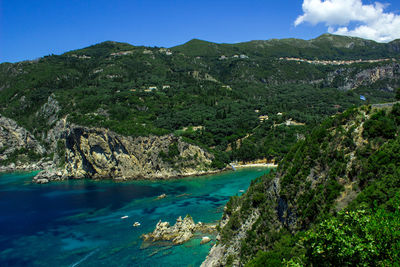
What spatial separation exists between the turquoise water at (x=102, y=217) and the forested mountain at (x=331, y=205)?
1011 centimetres

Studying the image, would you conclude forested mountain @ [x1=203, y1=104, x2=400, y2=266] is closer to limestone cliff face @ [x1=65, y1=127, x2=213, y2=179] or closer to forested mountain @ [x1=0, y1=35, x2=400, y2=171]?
limestone cliff face @ [x1=65, y1=127, x2=213, y2=179]

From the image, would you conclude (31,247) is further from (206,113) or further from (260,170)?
(206,113)

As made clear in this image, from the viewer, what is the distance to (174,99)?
13025cm

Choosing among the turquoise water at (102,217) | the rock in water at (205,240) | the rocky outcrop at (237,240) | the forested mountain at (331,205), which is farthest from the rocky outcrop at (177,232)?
the rocky outcrop at (237,240)

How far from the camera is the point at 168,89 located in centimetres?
13925

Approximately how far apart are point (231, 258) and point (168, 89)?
120 metres

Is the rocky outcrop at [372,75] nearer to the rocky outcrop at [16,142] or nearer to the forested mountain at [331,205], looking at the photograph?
the forested mountain at [331,205]

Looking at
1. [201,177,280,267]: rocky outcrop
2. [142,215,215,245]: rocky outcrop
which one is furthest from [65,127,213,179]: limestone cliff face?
[201,177,280,267]: rocky outcrop

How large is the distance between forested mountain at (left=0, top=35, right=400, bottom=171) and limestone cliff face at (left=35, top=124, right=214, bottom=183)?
2.99m

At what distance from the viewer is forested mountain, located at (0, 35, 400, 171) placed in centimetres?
10056

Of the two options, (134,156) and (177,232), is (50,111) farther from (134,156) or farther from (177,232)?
(177,232)

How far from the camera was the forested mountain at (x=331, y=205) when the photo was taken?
10.7 meters

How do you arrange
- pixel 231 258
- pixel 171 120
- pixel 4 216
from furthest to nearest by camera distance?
pixel 171 120 < pixel 4 216 < pixel 231 258

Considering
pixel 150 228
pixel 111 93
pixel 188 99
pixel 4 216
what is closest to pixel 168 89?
pixel 188 99
